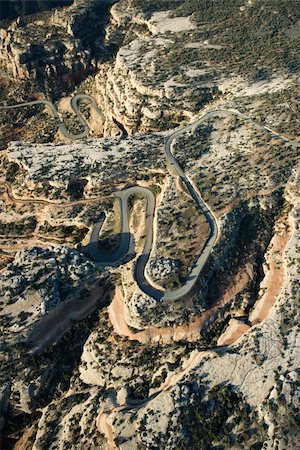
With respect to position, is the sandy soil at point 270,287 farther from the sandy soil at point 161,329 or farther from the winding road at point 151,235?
the winding road at point 151,235

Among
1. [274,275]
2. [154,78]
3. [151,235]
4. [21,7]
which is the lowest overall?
[274,275]

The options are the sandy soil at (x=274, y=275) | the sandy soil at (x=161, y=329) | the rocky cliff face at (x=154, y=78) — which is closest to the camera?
the sandy soil at (x=161, y=329)

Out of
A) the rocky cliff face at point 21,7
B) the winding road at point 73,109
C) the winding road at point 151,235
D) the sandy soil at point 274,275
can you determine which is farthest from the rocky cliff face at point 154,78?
the sandy soil at point 274,275

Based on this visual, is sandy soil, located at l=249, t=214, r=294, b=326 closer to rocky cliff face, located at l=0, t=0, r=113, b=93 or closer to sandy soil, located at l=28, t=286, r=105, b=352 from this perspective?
sandy soil, located at l=28, t=286, r=105, b=352

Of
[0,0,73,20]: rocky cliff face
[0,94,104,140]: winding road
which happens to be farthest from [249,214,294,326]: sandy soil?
[0,0,73,20]: rocky cliff face

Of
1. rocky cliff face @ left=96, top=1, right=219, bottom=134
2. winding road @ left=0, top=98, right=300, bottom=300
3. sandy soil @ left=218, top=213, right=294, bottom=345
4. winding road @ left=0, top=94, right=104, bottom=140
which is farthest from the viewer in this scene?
winding road @ left=0, top=94, right=104, bottom=140

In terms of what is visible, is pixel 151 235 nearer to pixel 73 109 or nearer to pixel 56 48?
pixel 73 109

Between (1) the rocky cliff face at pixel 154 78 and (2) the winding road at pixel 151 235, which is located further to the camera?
(1) the rocky cliff face at pixel 154 78

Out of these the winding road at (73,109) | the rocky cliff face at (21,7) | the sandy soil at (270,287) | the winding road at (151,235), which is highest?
the rocky cliff face at (21,7)

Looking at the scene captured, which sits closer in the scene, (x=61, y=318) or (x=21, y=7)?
(x=61, y=318)

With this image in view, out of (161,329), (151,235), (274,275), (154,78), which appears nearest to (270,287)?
(274,275)
